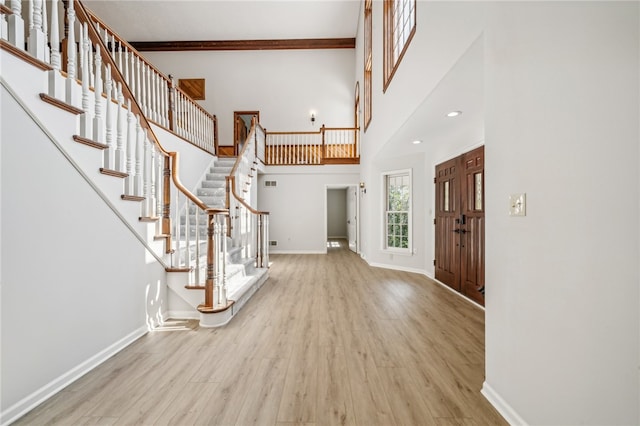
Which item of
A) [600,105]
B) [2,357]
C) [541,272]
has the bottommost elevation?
[2,357]

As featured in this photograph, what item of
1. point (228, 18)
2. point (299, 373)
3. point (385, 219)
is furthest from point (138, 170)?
point (228, 18)

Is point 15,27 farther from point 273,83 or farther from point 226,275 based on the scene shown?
point 273,83

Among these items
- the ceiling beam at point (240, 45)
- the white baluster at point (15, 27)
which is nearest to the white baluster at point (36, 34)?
the white baluster at point (15, 27)

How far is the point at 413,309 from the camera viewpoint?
3.21 m

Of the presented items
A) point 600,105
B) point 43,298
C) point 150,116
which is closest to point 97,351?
point 43,298

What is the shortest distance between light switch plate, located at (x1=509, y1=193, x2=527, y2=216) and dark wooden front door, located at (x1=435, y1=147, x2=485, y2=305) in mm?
2134

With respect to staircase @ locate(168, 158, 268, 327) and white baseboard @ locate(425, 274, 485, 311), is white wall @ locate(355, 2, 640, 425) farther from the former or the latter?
staircase @ locate(168, 158, 268, 327)

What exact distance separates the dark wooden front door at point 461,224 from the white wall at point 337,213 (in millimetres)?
7314

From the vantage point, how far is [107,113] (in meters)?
2.32

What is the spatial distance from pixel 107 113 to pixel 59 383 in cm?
207

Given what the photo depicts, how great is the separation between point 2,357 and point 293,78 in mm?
9224

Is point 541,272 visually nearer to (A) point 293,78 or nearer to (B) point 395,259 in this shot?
(B) point 395,259

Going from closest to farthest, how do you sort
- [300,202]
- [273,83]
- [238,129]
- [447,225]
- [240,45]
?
[447,225]
[300,202]
[238,129]
[240,45]
[273,83]

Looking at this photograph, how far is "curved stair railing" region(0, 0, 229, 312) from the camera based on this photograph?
177 centimetres
